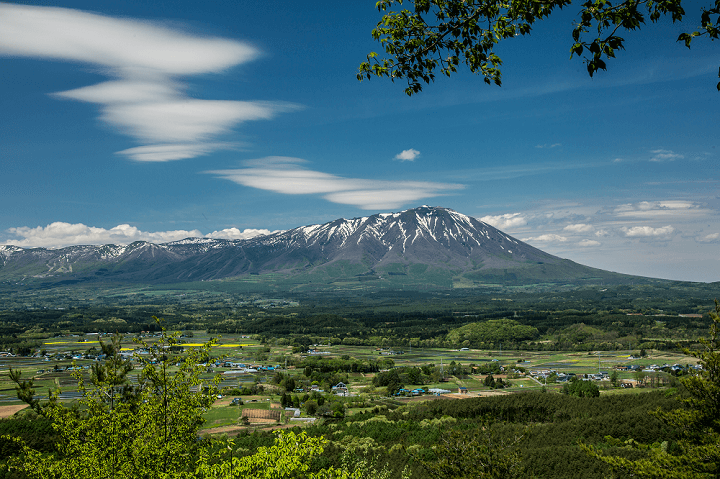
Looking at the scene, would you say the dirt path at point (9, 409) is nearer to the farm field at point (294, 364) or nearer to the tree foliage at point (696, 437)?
the farm field at point (294, 364)

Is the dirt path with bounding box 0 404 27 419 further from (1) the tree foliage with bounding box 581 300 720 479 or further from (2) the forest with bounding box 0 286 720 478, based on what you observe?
(1) the tree foliage with bounding box 581 300 720 479

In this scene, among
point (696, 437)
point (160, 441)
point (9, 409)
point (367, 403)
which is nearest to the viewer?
point (160, 441)

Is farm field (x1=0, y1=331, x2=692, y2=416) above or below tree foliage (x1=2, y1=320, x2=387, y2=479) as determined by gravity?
below

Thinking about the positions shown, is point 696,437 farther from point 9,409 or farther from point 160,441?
point 9,409

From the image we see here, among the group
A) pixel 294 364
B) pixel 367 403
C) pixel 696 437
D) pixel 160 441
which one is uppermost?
pixel 160 441

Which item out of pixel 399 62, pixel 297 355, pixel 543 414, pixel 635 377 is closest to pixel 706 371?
pixel 399 62

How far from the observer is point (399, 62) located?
880 cm

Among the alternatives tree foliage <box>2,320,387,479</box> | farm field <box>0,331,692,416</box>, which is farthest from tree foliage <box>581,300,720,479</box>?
farm field <box>0,331,692,416</box>

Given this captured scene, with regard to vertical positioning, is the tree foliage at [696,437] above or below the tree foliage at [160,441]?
below

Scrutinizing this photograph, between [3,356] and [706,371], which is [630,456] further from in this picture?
[3,356]

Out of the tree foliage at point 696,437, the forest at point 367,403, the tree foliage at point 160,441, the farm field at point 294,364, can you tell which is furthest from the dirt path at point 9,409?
the tree foliage at point 696,437

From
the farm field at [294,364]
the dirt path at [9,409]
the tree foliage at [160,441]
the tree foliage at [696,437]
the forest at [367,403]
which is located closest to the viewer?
the tree foliage at [160,441]

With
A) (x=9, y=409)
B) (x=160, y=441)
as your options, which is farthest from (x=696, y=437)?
(x=9, y=409)

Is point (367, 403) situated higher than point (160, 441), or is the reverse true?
Result: point (160, 441)
